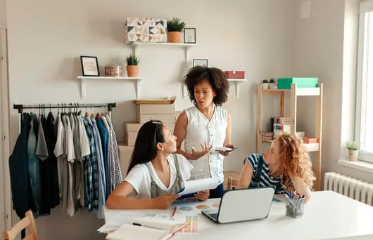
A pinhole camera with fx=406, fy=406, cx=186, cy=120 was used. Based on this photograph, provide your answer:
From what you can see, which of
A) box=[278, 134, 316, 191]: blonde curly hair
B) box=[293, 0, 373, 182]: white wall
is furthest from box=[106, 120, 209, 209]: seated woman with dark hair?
box=[293, 0, 373, 182]: white wall

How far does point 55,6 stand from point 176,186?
2197 millimetres

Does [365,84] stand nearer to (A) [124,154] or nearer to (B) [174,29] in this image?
(B) [174,29]

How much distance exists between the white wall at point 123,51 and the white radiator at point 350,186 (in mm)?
918

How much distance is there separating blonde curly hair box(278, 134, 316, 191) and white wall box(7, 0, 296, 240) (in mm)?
1743

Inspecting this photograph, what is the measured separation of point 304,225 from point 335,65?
83.8 inches

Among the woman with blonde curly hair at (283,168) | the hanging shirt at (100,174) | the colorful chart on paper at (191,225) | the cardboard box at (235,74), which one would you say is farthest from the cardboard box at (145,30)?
the colorful chart on paper at (191,225)

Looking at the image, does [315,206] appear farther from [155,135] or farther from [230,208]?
[155,135]

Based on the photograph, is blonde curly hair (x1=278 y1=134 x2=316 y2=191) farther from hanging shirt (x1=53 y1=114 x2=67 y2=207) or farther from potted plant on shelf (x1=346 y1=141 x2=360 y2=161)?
hanging shirt (x1=53 y1=114 x2=67 y2=207)

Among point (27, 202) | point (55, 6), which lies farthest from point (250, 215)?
point (55, 6)

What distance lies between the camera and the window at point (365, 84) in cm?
345

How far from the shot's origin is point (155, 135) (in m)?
2.24

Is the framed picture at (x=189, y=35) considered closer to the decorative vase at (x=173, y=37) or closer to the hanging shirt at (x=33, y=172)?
the decorative vase at (x=173, y=37)

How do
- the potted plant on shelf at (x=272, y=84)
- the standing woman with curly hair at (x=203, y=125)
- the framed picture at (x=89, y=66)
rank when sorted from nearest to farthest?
the standing woman with curly hair at (x=203, y=125), the framed picture at (x=89, y=66), the potted plant on shelf at (x=272, y=84)

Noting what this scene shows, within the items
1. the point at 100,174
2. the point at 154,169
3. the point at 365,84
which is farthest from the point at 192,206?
the point at 365,84
